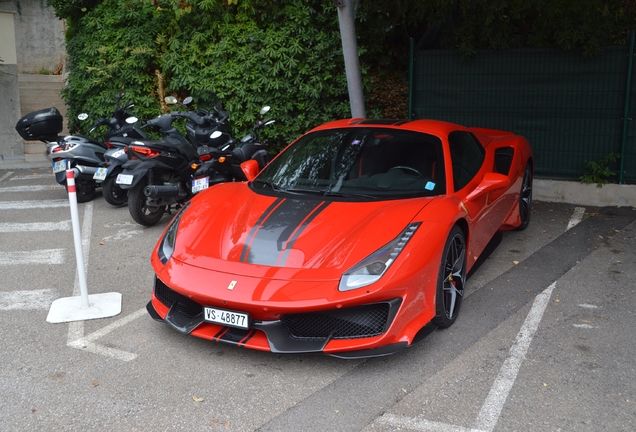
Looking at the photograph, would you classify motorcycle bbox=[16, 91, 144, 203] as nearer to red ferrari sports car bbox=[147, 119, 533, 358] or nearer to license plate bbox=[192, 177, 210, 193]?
license plate bbox=[192, 177, 210, 193]

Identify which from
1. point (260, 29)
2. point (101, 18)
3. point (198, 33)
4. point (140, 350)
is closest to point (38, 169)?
point (101, 18)

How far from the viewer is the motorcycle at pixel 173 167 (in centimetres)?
760

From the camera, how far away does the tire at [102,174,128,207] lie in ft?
29.3

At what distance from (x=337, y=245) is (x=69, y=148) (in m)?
6.41

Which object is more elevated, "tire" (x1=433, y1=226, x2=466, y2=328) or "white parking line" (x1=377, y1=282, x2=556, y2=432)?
"tire" (x1=433, y1=226, x2=466, y2=328)

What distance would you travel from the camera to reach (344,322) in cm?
389

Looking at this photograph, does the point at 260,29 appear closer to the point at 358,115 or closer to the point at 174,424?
the point at 358,115

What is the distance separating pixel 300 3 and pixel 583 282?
261 inches

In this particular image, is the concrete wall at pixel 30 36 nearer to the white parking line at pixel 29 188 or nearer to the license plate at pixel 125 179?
the white parking line at pixel 29 188

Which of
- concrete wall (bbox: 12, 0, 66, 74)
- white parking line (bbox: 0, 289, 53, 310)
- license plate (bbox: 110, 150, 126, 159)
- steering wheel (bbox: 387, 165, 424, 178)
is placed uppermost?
concrete wall (bbox: 12, 0, 66, 74)

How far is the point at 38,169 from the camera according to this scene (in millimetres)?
13211

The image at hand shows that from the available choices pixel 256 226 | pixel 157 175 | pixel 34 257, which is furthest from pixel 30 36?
pixel 256 226

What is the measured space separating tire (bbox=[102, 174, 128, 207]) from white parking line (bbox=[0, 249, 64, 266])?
2074mm

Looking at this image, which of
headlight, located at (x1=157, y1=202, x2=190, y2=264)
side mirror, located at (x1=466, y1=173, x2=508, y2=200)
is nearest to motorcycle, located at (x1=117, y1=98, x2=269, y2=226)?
headlight, located at (x1=157, y1=202, x2=190, y2=264)
